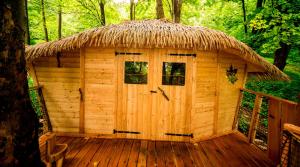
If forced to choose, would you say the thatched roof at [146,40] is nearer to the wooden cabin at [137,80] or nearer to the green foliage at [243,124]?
the wooden cabin at [137,80]

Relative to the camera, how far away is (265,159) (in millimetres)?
4645

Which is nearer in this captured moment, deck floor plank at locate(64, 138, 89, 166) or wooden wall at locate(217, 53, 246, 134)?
deck floor plank at locate(64, 138, 89, 166)

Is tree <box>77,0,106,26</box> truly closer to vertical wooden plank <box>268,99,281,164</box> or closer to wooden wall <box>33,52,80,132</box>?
wooden wall <box>33,52,80,132</box>

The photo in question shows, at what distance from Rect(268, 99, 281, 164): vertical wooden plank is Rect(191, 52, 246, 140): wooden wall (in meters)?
1.50

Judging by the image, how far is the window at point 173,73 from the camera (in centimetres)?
542

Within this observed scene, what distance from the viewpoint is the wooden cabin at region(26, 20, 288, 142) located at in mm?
5242

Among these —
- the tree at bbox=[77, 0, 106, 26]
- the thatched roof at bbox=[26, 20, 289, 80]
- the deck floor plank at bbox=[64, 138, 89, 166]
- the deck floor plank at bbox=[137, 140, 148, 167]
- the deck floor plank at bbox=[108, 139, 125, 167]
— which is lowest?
the deck floor plank at bbox=[137, 140, 148, 167]

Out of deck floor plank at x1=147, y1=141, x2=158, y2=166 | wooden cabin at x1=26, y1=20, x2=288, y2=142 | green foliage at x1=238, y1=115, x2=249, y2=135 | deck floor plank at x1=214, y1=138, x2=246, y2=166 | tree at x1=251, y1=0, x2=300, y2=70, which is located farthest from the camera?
green foliage at x1=238, y1=115, x2=249, y2=135

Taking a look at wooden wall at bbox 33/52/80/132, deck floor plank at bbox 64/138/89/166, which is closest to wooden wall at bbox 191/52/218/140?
deck floor plank at bbox 64/138/89/166

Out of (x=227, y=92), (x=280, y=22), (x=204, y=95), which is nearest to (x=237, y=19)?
(x=280, y=22)

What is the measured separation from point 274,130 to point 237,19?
1073 centimetres

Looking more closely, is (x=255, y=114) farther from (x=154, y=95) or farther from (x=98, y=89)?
(x=98, y=89)

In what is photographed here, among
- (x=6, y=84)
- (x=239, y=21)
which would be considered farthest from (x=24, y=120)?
(x=239, y=21)

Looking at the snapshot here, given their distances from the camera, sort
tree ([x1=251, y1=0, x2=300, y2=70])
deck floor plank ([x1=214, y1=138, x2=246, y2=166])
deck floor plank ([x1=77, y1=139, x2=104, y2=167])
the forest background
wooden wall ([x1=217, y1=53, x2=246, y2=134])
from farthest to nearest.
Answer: the forest background < tree ([x1=251, y1=0, x2=300, y2=70]) < wooden wall ([x1=217, y1=53, x2=246, y2=134]) < deck floor plank ([x1=214, y1=138, x2=246, y2=166]) < deck floor plank ([x1=77, y1=139, x2=104, y2=167])
